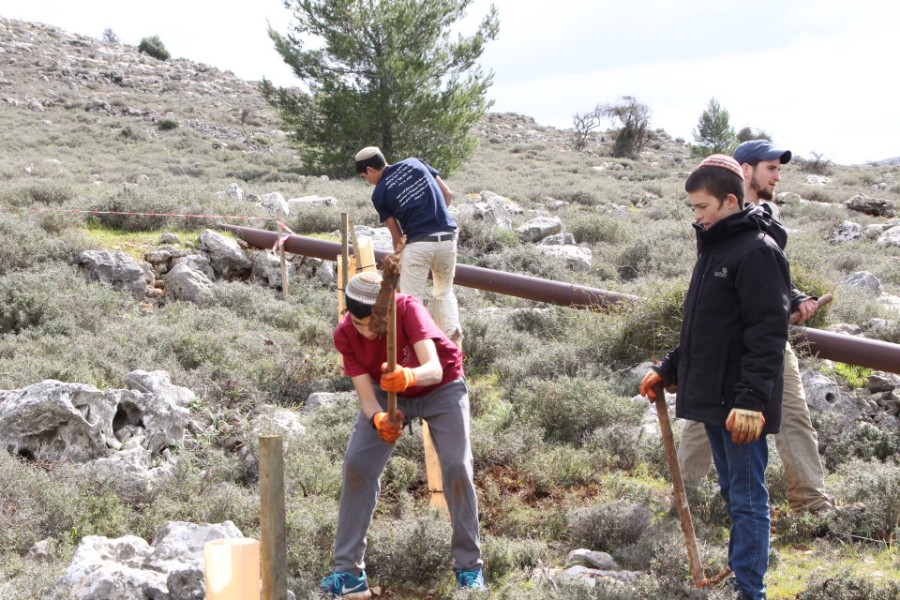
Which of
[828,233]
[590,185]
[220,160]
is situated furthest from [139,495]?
[220,160]

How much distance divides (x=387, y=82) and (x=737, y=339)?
20220 millimetres

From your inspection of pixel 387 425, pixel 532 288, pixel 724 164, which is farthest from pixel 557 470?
pixel 532 288

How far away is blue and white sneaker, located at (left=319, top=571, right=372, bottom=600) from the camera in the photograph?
3.57 meters

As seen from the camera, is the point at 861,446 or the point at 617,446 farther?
the point at 617,446

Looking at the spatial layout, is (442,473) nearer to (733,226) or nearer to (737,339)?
(737,339)

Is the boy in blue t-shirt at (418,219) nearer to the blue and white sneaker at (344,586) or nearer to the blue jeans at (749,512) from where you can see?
the blue and white sneaker at (344,586)

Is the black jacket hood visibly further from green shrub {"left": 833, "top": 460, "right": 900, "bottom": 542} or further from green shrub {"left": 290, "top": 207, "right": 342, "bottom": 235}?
green shrub {"left": 290, "top": 207, "right": 342, "bottom": 235}

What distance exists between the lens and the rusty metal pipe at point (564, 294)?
5414 millimetres

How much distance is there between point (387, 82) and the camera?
22.1 metres

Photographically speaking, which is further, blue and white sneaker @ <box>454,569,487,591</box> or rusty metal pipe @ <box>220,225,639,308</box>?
rusty metal pipe @ <box>220,225,639,308</box>

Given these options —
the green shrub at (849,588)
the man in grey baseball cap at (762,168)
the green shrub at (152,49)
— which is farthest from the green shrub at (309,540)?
the green shrub at (152,49)

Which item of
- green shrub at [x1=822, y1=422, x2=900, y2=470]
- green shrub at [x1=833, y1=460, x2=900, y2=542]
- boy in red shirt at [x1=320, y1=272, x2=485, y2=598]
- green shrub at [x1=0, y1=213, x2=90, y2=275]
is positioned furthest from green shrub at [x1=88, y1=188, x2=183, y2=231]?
green shrub at [x1=833, y1=460, x2=900, y2=542]

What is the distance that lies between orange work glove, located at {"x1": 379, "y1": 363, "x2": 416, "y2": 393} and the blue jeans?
4.31ft

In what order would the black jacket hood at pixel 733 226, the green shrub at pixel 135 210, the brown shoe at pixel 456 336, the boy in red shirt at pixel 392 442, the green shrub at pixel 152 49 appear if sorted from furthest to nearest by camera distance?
1. the green shrub at pixel 152 49
2. the green shrub at pixel 135 210
3. the brown shoe at pixel 456 336
4. the boy in red shirt at pixel 392 442
5. the black jacket hood at pixel 733 226
